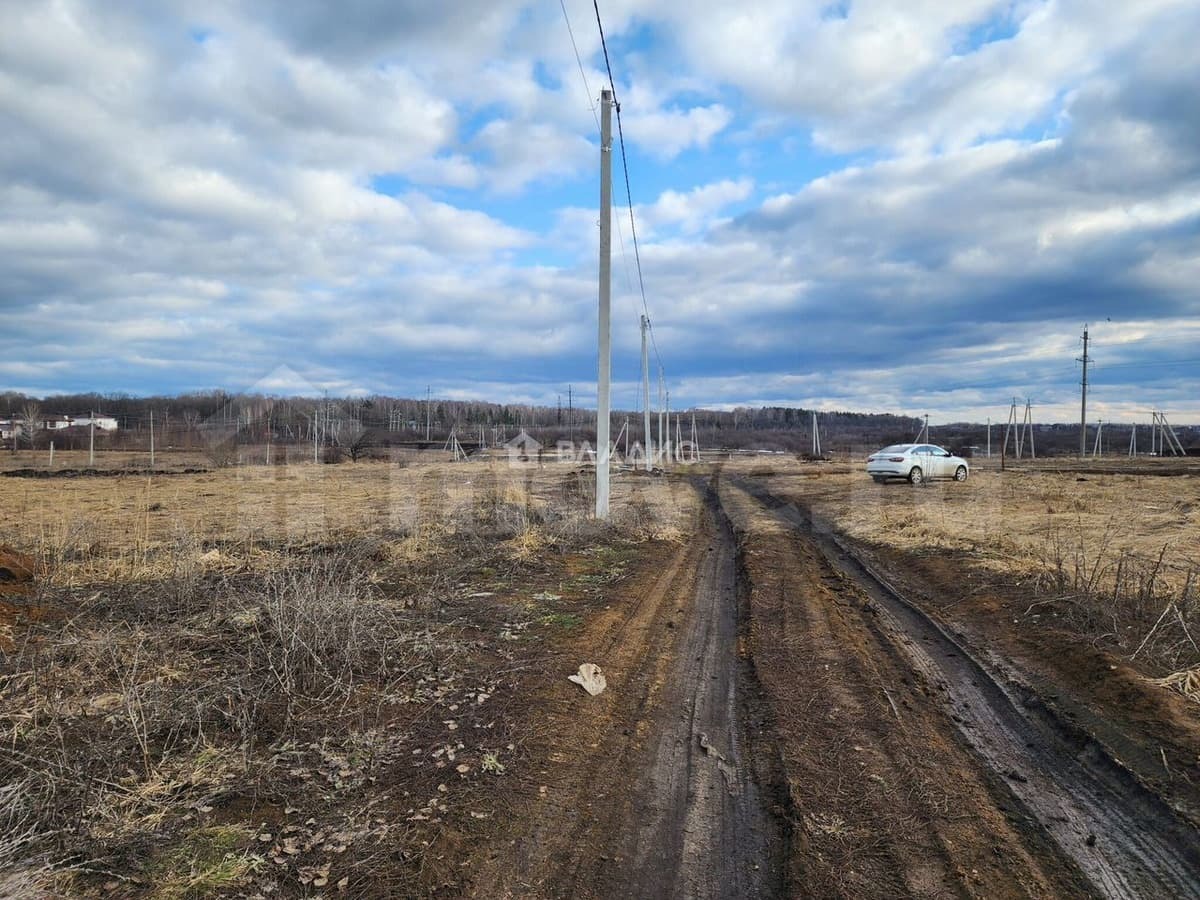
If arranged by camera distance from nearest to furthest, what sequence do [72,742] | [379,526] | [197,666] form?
[72,742] < [197,666] < [379,526]

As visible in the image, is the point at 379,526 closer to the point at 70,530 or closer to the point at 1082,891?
the point at 70,530

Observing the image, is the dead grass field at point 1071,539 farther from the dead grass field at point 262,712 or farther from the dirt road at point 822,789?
the dead grass field at point 262,712

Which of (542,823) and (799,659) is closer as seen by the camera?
(542,823)

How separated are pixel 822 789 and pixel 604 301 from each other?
11371 mm

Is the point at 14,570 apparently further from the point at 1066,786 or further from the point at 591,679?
the point at 1066,786

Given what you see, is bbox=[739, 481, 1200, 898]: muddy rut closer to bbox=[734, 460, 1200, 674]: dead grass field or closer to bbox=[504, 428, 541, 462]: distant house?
bbox=[734, 460, 1200, 674]: dead grass field

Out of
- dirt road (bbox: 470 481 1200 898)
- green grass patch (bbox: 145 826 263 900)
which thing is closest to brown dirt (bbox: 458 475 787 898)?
dirt road (bbox: 470 481 1200 898)

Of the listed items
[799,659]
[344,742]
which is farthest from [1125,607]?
[344,742]

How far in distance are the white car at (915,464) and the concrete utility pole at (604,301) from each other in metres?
14.5

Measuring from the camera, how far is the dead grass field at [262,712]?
110 inches

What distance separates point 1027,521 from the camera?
45.3 ft

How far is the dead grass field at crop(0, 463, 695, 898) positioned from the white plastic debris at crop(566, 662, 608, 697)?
0.34m

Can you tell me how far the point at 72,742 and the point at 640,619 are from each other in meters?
4.73

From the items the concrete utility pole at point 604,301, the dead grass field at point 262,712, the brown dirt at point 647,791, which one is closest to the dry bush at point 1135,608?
the brown dirt at point 647,791
